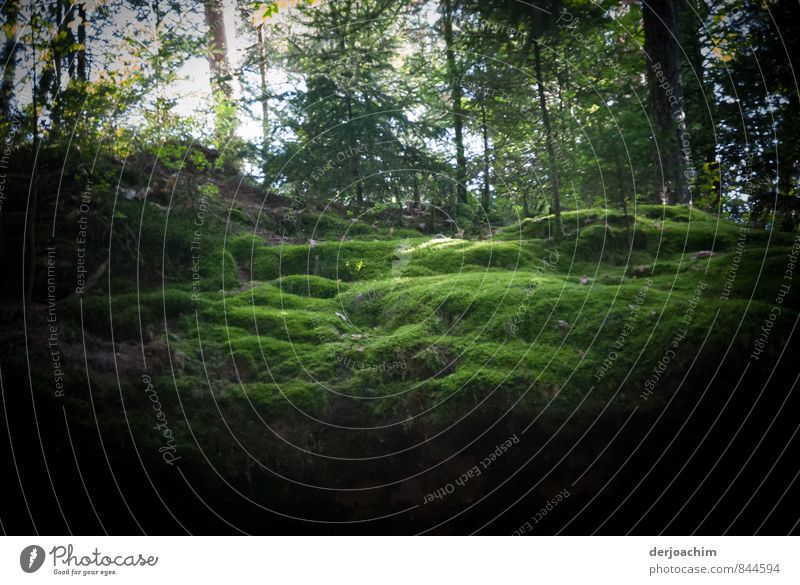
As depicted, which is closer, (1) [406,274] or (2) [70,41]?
(2) [70,41]

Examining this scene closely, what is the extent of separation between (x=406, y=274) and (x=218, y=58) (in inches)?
113

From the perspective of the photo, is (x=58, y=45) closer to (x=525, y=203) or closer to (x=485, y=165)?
(x=485, y=165)

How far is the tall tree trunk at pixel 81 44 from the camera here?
13.4ft

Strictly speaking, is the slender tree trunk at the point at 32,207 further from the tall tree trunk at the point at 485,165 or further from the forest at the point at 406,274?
the tall tree trunk at the point at 485,165

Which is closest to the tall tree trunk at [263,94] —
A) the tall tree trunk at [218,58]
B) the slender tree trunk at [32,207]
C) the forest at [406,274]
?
the forest at [406,274]

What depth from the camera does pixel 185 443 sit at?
340 centimetres

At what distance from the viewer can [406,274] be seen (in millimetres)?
5250

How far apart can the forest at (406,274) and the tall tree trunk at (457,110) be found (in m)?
0.03

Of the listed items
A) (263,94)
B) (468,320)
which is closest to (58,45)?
(263,94)

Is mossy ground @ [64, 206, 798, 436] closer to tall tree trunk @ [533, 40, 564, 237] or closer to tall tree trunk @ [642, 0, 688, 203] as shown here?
tall tree trunk @ [533, 40, 564, 237]

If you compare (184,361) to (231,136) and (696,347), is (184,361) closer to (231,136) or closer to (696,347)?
(231,136)

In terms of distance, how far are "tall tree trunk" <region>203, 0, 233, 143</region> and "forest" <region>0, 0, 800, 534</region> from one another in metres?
0.02

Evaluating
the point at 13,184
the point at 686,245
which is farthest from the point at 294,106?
the point at 686,245
